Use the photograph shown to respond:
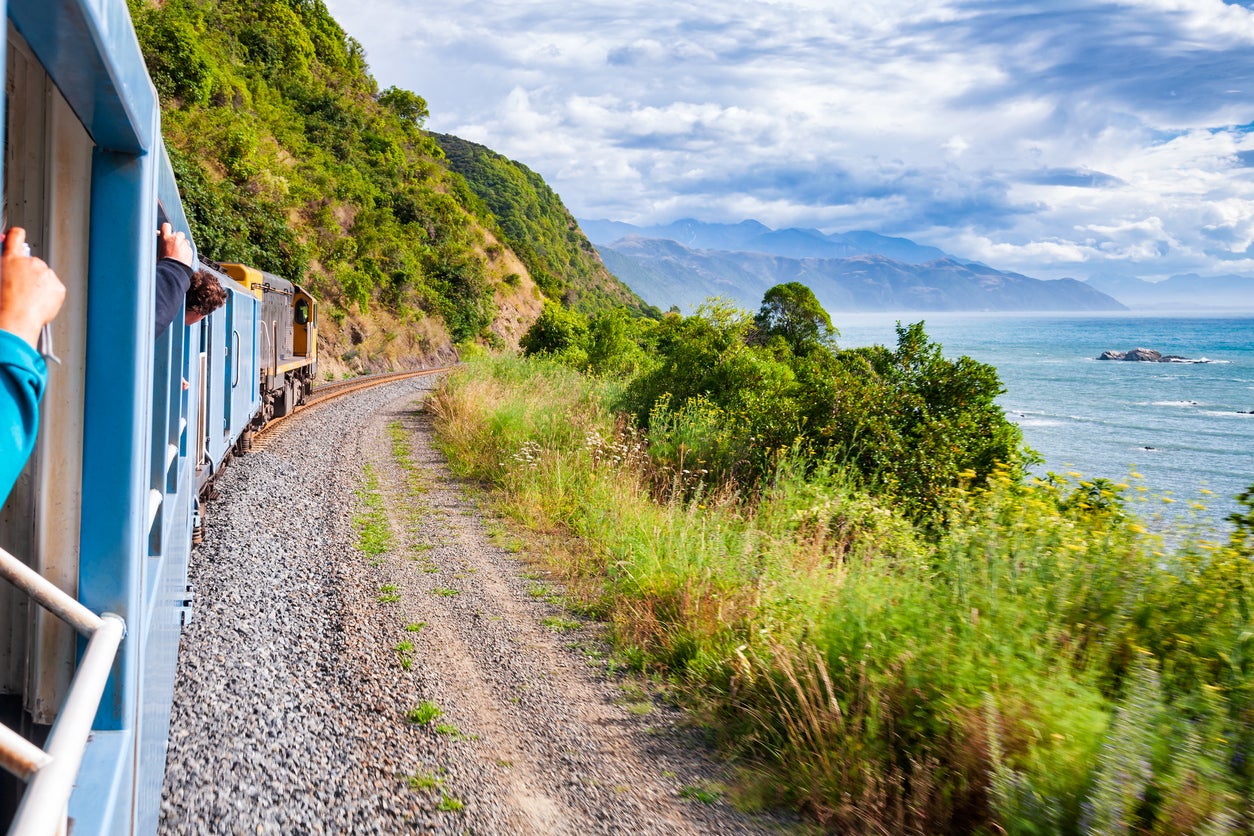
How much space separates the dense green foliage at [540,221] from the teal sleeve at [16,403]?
2852 inches

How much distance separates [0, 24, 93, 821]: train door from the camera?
187 centimetres

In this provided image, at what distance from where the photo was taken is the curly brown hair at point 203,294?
412cm

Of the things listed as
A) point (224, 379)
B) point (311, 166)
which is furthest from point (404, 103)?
point (224, 379)

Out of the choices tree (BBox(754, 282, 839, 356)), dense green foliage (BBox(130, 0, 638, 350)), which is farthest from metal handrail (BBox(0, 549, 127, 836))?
tree (BBox(754, 282, 839, 356))

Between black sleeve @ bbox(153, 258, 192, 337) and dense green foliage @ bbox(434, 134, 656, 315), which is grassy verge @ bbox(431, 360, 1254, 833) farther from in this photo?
dense green foliage @ bbox(434, 134, 656, 315)

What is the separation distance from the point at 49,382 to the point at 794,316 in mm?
48538

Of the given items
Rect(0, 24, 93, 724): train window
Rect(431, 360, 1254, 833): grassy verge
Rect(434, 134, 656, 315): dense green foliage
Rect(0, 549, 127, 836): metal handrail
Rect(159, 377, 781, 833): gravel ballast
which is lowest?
Rect(159, 377, 781, 833): gravel ballast

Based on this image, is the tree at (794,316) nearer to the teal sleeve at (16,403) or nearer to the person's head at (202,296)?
the person's head at (202,296)

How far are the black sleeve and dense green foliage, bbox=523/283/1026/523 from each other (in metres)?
6.53

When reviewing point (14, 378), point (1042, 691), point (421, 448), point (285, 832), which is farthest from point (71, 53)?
point (421, 448)

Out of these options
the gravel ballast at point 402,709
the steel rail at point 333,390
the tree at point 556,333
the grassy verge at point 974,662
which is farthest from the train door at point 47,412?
the tree at point 556,333

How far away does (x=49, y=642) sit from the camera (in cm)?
202

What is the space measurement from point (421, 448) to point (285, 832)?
11502mm

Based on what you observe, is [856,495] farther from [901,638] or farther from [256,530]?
[256,530]
